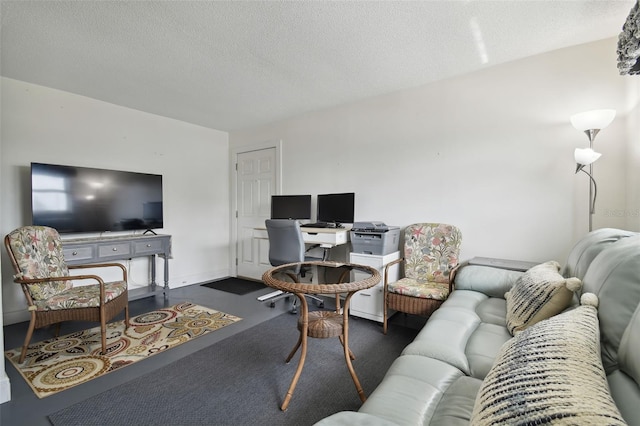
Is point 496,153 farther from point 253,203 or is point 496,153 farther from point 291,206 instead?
point 253,203

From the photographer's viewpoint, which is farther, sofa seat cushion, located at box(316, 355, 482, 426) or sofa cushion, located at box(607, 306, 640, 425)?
sofa seat cushion, located at box(316, 355, 482, 426)

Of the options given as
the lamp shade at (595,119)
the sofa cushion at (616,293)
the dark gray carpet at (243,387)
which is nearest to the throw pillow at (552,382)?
the sofa cushion at (616,293)

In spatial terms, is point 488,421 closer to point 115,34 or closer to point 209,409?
point 209,409

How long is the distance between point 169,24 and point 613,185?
140 inches

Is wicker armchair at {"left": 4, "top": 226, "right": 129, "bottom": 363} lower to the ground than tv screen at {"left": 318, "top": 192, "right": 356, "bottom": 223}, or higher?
lower

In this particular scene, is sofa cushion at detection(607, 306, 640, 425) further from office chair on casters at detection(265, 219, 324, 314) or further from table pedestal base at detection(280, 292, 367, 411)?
office chair on casters at detection(265, 219, 324, 314)

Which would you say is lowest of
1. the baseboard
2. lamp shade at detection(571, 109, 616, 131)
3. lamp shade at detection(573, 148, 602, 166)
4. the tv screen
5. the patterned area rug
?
the patterned area rug

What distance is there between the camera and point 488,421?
67 centimetres

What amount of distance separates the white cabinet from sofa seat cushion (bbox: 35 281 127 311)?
2.19 m

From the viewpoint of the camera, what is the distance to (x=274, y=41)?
2.19 metres

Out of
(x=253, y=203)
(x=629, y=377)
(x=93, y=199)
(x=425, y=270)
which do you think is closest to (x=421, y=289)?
(x=425, y=270)

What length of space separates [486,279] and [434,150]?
4.59ft

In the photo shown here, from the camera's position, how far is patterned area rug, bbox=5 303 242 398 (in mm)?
1920

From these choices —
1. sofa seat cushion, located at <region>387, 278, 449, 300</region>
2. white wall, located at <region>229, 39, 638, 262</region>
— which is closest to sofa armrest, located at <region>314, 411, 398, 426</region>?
sofa seat cushion, located at <region>387, 278, 449, 300</region>
